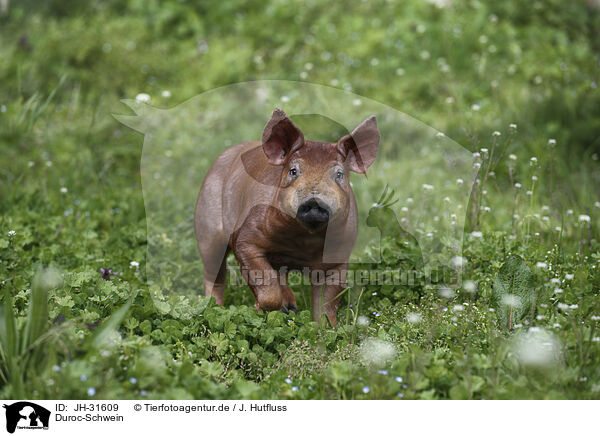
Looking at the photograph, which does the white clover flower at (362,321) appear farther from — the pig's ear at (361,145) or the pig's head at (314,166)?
the pig's ear at (361,145)

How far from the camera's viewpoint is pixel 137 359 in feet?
10.3

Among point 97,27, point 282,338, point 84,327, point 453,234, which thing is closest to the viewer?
point 84,327

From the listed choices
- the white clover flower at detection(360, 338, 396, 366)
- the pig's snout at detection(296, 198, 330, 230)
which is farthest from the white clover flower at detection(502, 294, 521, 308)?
the pig's snout at detection(296, 198, 330, 230)

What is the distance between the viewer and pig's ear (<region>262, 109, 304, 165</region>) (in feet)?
12.4

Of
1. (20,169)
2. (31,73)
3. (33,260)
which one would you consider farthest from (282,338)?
(31,73)

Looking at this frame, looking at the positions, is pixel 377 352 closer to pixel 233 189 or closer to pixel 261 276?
pixel 261 276

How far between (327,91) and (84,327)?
3630 millimetres

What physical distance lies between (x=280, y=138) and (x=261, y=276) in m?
0.77

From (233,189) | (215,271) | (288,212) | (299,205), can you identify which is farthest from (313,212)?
(215,271)
